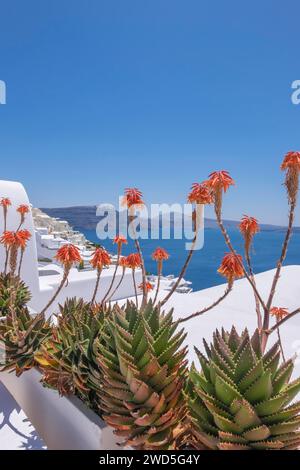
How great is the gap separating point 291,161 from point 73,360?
184 centimetres

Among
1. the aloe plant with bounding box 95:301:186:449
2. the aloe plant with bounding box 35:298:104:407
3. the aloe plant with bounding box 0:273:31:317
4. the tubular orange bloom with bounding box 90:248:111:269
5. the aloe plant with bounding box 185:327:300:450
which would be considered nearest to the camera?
the aloe plant with bounding box 185:327:300:450

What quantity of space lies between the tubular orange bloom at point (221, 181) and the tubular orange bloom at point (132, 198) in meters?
0.79

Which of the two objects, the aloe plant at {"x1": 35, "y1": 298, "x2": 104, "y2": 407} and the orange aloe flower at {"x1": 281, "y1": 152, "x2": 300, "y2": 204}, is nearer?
the aloe plant at {"x1": 35, "y1": 298, "x2": 104, "y2": 407}

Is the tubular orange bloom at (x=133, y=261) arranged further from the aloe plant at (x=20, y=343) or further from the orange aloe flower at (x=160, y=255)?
the aloe plant at (x=20, y=343)

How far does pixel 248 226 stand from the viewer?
7.91ft

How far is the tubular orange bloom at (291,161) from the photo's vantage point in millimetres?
2025

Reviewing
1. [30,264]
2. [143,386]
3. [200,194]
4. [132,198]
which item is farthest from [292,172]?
[30,264]

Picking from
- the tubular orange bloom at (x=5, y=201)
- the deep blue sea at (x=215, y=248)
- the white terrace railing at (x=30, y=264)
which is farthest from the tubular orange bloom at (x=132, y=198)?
the white terrace railing at (x=30, y=264)

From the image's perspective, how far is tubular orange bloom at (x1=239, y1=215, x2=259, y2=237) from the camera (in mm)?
2402

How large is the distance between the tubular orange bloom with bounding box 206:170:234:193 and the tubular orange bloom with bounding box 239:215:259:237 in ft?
1.02

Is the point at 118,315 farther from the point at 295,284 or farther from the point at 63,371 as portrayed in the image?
the point at 295,284

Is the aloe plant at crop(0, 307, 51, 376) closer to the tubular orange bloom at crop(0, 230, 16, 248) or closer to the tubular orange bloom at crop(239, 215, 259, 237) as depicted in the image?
the tubular orange bloom at crop(0, 230, 16, 248)

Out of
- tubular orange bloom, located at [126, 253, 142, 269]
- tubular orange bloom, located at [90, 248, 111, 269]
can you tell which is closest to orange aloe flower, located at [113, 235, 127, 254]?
tubular orange bloom, located at [126, 253, 142, 269]
